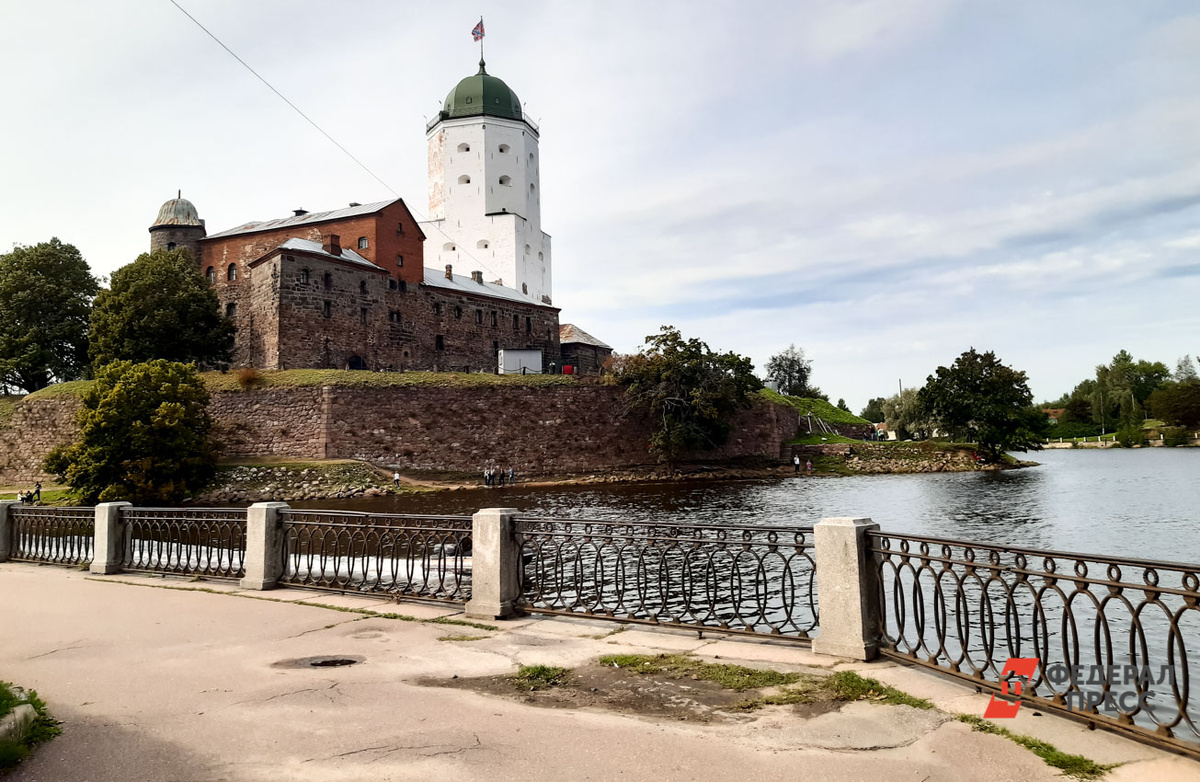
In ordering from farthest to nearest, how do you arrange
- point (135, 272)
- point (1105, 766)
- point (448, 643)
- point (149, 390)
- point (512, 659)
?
point (135, 272) → point (149, 390) → point (448, 643) → point (512, 659) → point (1105, 766)

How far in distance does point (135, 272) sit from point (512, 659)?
48.0 metres

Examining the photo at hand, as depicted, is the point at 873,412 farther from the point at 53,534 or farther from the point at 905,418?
the point at 53,534

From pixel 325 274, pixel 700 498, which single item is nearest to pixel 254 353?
pixel 325 274

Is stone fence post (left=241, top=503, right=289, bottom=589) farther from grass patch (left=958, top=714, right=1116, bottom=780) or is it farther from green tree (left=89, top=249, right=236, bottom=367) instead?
green tree (left=89, top=249, right=236, bottom=367)

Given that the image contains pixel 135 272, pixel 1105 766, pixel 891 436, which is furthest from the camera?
pixel 891 436

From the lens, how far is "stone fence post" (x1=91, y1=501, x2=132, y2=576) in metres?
12.4

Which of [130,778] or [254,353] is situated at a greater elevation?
[254,353]

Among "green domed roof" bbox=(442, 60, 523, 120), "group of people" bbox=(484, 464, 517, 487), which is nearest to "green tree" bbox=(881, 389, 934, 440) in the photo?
"group of people" bbox=(484, 464, 517, 487)

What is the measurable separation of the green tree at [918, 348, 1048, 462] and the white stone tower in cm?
3881

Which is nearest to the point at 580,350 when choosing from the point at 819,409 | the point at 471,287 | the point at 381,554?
the point at 471,287

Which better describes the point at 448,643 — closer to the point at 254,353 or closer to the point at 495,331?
the point at 254,353

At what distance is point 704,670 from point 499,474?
4252cm

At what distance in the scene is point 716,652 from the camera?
6684 mm

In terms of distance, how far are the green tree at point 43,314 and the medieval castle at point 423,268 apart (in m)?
5.86
